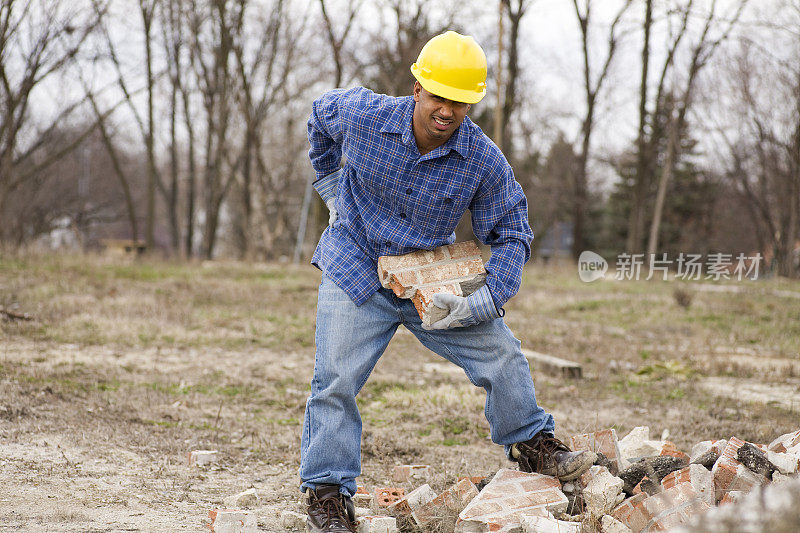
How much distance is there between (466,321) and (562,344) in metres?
6.15

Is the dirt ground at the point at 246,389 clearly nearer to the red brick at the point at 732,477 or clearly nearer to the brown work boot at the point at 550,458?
the brown work boot at the point at 550,458

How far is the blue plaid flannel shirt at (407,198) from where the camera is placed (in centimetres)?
321

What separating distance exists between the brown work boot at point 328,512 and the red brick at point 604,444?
1235 millimetres

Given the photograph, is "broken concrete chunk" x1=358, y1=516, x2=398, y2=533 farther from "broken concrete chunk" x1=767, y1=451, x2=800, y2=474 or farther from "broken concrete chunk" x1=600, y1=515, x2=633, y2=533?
"broken concrete chunk" x1=767, y1=451, x2=800, y2=474

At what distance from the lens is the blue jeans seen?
3127mm

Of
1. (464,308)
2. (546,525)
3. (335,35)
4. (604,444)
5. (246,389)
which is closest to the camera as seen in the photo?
(546,525)

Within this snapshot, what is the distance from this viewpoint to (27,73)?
15633 mm

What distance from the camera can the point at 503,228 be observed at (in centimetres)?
333

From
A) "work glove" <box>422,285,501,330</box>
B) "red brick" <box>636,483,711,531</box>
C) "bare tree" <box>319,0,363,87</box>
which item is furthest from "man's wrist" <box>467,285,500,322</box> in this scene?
"bare tree" <box>319,0,363,87</box>

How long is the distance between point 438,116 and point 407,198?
0.37m

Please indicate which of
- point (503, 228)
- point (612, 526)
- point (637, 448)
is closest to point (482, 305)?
point (503, 228)

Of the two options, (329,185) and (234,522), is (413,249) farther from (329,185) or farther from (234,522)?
(234,522)

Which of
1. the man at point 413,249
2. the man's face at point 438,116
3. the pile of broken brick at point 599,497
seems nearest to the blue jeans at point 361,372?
the man at point 413,249

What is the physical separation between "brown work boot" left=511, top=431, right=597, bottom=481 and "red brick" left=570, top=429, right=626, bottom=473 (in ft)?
1.15
